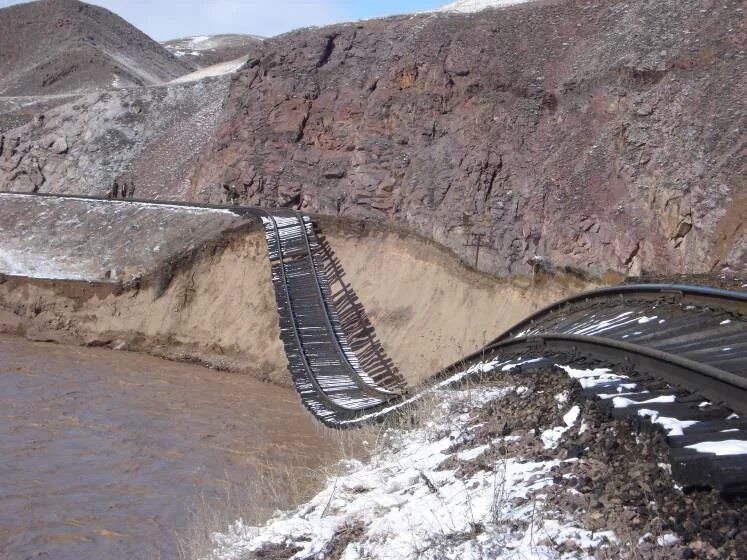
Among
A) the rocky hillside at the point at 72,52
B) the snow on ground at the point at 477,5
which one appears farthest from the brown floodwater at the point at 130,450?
the rocky hillside at the point at 72,52

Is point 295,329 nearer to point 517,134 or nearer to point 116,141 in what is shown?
point 517,134

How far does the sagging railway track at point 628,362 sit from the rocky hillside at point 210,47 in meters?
70.6

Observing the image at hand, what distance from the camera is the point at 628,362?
7391mm

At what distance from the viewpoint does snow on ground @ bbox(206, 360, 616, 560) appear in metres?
4.83

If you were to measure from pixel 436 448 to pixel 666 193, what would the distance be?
1099 cm

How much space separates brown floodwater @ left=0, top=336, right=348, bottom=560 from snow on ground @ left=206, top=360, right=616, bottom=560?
1242 mm

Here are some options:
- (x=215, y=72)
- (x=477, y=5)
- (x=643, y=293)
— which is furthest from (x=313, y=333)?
(x=215, y=72)

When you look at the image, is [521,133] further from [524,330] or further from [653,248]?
[524,330]

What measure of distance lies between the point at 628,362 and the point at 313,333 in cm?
1184

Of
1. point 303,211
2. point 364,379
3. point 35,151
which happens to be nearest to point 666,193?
point 364,379

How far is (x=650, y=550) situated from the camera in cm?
421

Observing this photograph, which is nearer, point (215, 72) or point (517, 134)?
point (517, 134)

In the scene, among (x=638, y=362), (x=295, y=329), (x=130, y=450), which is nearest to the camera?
(x=638, y=362)

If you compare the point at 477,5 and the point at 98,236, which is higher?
the point at 477,5
